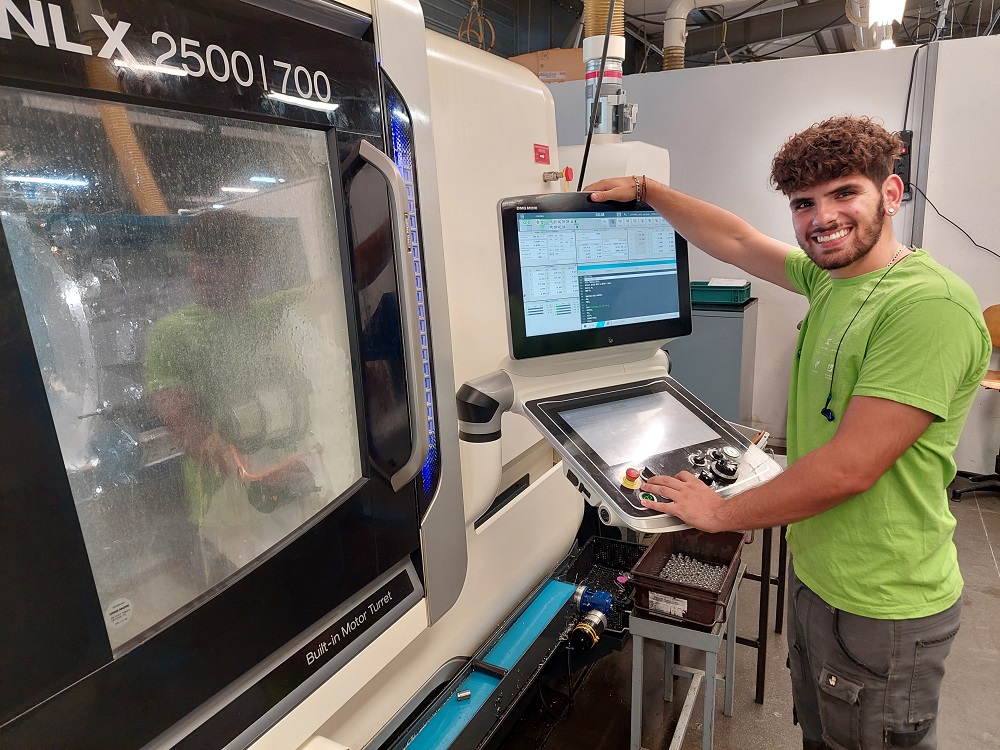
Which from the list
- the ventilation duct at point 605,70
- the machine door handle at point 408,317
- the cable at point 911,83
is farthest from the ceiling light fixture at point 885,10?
the machine door handle at point 408,317

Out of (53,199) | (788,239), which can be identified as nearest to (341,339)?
(53,199)

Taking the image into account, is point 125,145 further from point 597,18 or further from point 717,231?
point 597,18

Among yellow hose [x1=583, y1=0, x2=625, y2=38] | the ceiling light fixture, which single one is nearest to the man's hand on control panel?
Result: yellow hose [x1=583, y1=0, x2=625, y2=38]

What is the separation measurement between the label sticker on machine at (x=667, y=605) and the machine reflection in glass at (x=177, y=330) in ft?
3.25

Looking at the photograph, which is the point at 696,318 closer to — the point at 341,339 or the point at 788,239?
the point at 788,239

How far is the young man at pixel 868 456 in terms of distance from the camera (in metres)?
1.19

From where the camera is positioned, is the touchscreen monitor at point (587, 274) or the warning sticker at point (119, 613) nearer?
the warning sticker at point (119, 613)

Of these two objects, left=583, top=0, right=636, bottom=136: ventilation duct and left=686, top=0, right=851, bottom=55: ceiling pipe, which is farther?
left=686, top=0, right=851, bottom=55: ceiling pipe

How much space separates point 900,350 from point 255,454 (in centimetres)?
117

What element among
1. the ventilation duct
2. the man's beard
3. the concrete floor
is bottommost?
the concrete floor

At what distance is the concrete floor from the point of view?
214 cm

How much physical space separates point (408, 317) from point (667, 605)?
107 centimetres

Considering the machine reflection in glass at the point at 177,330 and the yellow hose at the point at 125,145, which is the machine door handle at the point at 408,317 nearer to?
the machine reflection in glass at the point at 177,330

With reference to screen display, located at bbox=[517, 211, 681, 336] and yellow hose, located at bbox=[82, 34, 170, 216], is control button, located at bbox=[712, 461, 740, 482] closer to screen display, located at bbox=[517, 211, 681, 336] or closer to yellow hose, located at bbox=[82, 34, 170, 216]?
screen display, located at bbox=[517, 211, 681, 336]
